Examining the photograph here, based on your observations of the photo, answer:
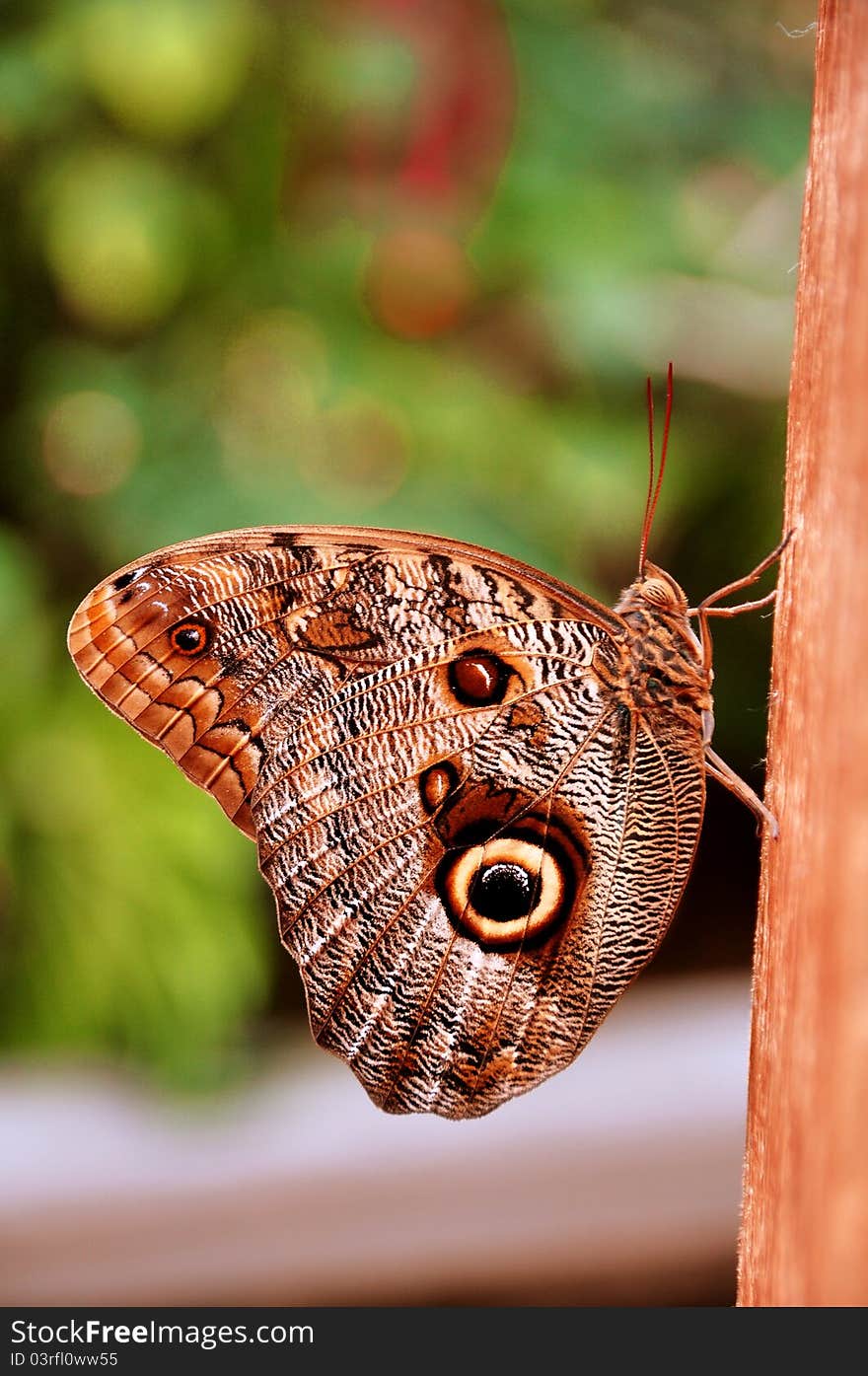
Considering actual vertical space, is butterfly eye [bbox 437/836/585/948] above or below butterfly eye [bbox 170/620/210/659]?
below

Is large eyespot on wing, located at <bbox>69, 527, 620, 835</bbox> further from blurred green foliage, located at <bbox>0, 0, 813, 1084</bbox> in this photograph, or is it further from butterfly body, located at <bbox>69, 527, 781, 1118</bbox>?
blurred green foliage, located at <bbox>0, 0, 813, 1084</bbox>

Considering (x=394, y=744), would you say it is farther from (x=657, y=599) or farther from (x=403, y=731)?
(x=657, y=599)

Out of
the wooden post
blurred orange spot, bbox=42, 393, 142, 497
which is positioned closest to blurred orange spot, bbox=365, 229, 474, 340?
blurred orange spot, bbox=42, 393, 142, 497

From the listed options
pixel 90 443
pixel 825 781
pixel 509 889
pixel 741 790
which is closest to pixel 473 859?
pixel 509 889

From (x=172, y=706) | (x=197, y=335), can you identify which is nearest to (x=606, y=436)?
(x=197, y=335)

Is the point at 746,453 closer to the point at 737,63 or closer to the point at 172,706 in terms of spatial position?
the point at 737,63
